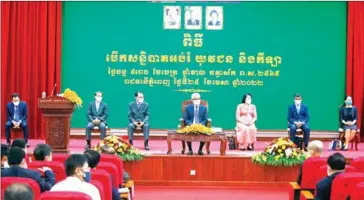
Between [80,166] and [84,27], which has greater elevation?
[84,27]

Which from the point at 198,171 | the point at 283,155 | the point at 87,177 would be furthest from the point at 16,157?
the point at 283,155

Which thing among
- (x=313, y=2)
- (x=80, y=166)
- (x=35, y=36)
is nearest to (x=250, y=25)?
(x=313, y=2)

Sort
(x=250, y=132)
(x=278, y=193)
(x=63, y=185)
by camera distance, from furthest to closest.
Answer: (x=250, y=132) → (x=278, y=193) → (x=63, y=185)

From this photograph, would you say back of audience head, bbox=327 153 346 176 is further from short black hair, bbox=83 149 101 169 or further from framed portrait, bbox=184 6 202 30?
framed portrait, bbox=184 6 202 30

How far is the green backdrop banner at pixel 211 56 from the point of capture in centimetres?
1314

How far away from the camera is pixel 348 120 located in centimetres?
1164

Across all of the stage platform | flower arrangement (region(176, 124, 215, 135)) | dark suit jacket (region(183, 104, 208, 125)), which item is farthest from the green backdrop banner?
the stage platform

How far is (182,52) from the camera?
13258 millimetres

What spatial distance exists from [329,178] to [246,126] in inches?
237

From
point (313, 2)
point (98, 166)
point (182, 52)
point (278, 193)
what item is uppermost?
point (313, 2)

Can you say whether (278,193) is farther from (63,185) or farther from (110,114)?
(63,185)

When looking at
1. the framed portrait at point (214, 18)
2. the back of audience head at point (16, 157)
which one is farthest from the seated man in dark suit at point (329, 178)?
the framed portrait at point (214, 18)

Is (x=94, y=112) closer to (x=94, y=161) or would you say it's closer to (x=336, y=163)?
(x=94, y=161)

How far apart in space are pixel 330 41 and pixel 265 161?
408 centimetres
